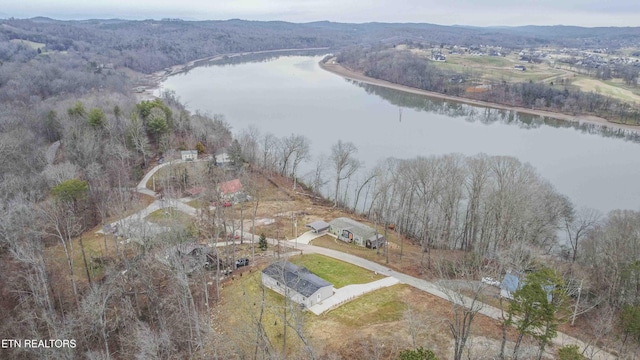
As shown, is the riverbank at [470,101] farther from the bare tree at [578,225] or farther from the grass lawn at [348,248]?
the grass lawn at [348,248]

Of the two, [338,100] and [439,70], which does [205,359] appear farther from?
[439,70]

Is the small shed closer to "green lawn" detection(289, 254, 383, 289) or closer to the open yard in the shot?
"green lawn" detection(289, 254, 383, 289)

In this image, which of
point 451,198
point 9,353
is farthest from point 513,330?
point 9,353

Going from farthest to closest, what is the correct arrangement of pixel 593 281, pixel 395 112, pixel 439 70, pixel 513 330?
pixel 439 70 → pixel 395 112 → pixel 593 281 → pixel 513 330

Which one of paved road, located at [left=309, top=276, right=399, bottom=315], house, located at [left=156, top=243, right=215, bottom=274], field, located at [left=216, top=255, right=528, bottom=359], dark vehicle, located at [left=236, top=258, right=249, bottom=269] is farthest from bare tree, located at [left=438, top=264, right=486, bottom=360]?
dark vehicle, located at [left=236, top=258, right=249, bottom=269]

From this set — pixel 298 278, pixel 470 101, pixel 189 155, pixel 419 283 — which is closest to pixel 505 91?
pixel 470 101
